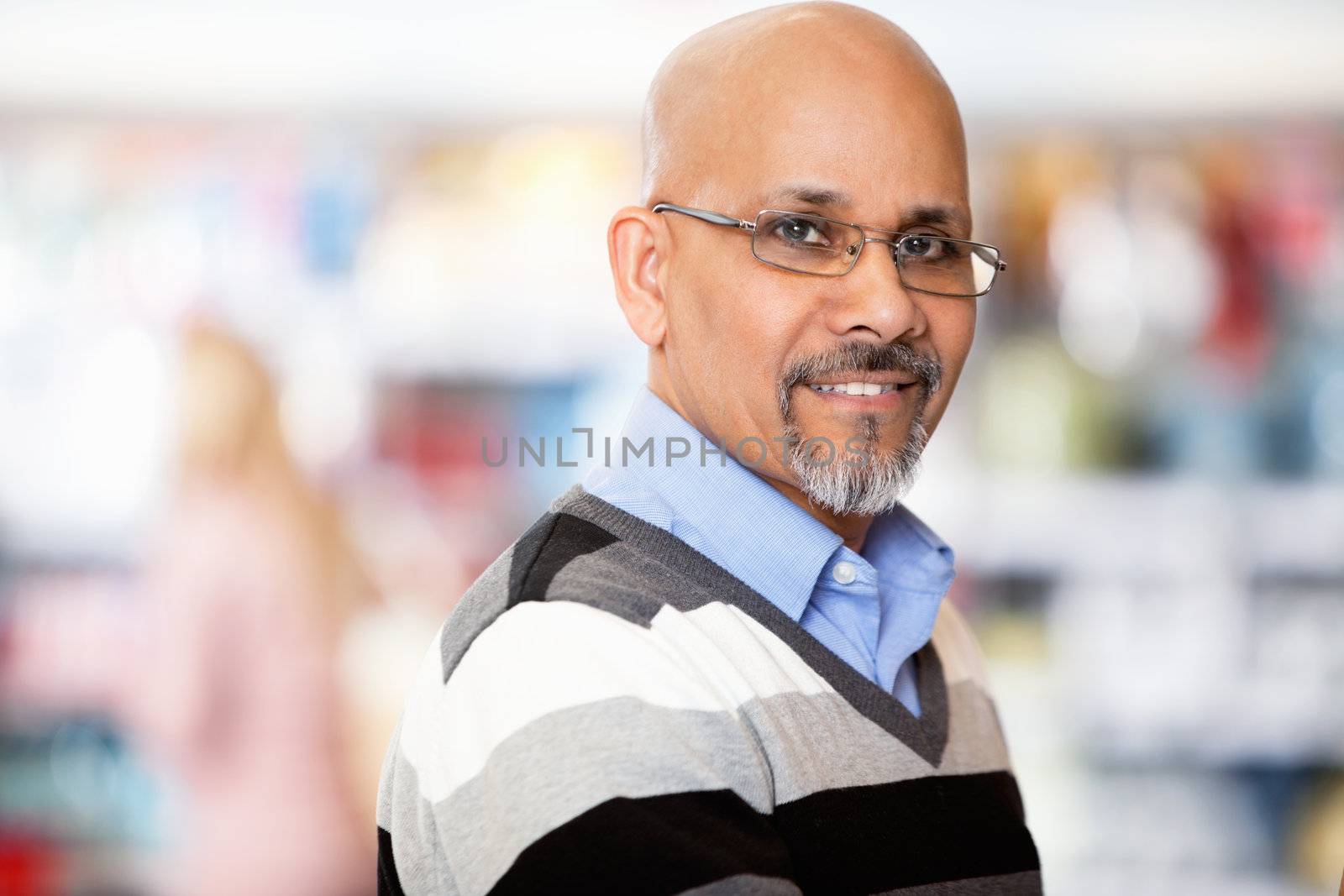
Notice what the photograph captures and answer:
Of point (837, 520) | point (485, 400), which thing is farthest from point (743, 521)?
point (485, 400)

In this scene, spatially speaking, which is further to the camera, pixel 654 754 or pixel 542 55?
pixel 542 55

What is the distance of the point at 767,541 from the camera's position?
119cm

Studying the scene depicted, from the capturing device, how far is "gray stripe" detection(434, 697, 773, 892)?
89 cm

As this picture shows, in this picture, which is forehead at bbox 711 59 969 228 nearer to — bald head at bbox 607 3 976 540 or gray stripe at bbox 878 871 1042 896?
bald head at bbox 607 3 976 540

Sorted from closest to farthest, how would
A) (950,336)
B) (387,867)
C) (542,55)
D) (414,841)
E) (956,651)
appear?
1. (414,841)
2. (387,867)
3. (950,336)
4. (956,651)
5. (542,55)

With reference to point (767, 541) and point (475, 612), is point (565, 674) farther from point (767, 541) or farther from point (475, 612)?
point (767, 541)

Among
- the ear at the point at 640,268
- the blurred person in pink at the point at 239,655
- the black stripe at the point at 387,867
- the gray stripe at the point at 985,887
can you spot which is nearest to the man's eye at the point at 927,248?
the ear at the point at 640,268

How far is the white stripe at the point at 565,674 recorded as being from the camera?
95 cm

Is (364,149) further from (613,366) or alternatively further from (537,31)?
(613,366)

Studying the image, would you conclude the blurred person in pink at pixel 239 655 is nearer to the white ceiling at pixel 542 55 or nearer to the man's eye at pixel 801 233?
the white ceiling at pixel 542 55

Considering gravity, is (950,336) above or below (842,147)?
below

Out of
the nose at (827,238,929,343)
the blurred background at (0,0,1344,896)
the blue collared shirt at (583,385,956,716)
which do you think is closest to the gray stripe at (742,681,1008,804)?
Result: the blue collared shirt at (583,385,956,716)

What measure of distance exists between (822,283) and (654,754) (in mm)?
495

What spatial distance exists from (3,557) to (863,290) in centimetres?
256
